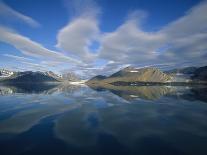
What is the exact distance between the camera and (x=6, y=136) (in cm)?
2153

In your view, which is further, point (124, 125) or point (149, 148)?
point (124, 125)

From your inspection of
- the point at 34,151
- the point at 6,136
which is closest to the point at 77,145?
the point at 34,151

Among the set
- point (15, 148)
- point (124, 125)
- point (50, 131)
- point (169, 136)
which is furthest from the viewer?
point (124, 125)

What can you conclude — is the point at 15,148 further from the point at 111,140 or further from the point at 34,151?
the point at 111,140

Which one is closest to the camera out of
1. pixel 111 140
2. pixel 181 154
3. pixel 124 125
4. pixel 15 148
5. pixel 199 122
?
pixel 181 154

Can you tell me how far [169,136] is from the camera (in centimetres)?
2183

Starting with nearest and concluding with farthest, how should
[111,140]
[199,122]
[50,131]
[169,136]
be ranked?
1. [111,140]
2. [169,136]
3. [50,131]
4. [199,122]

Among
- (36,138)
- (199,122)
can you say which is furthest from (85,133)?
(199,122)

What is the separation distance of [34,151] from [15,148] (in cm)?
197

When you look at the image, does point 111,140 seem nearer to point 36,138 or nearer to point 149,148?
point 149,148

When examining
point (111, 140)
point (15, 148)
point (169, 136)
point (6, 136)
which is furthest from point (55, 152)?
point (169, 136)

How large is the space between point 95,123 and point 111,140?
26.8 ft

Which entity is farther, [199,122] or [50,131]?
[199,122]

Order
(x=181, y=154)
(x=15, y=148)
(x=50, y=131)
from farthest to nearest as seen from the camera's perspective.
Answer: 1. (x=50, y=131)
2. (x=15, y=148)
3. (x=181, y=154)
